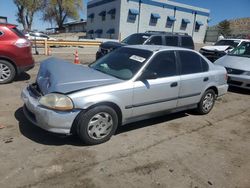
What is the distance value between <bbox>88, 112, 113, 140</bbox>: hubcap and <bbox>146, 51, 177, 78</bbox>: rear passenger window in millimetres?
1196

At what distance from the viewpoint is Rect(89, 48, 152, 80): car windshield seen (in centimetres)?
442

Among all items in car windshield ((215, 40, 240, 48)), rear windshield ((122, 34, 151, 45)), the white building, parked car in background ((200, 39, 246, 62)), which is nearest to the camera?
rear windshield ((122, 34, 151, 45))

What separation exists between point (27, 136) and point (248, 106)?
19.0ft

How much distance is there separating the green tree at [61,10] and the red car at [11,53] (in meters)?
44.8

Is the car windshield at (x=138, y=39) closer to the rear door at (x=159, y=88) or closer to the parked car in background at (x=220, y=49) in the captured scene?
the parked car in background at (x=220, y=49)

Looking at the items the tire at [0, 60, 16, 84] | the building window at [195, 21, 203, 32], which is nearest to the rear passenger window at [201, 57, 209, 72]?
the tire at [0, 60, 16, 84]

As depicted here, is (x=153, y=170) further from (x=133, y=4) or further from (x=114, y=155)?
(x=133, y=4)

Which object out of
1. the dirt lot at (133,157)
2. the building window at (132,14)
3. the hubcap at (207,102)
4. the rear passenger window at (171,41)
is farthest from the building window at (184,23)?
the dirt lot at (133,157)

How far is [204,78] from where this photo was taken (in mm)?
5473

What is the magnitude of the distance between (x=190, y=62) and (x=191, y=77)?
0.35m

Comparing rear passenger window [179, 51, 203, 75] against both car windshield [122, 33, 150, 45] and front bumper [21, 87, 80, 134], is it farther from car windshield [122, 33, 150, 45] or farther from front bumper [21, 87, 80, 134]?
car windshield [122, 33, 150, 45]

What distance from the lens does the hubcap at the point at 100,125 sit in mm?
3861

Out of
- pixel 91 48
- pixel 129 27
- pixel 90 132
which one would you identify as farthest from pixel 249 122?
pixel 129 27

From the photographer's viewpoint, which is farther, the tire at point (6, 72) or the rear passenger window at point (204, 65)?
the tire at point (6, 72)
